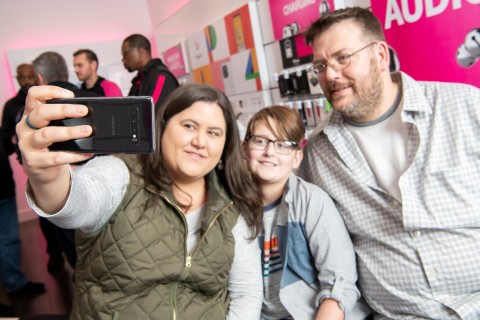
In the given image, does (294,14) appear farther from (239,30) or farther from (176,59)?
(176,59)

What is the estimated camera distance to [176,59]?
6559mm

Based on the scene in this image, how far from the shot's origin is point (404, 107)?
155 cm

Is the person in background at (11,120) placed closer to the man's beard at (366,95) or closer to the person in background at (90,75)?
the person in background at (90,75)

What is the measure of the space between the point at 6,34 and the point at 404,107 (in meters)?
7.71

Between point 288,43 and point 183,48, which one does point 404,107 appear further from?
point 183,48

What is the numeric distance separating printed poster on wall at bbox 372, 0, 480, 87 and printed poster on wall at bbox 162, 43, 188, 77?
13.6 feet

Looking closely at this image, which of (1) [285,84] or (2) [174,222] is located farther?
(1) [285,84]

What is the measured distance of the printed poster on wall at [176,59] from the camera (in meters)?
6.35

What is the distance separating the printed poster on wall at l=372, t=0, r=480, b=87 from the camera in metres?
2.16

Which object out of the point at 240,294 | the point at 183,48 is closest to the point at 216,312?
the point at 240,294

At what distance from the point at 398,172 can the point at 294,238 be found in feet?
1.65

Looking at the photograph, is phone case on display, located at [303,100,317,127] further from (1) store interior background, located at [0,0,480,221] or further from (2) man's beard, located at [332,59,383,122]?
(1) store interior background, located at [0,0,480,221]

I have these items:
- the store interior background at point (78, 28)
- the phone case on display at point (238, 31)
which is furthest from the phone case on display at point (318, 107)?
the store interior background at point (78, 28)

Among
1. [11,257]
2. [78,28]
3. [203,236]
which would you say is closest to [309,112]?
[203,236]
